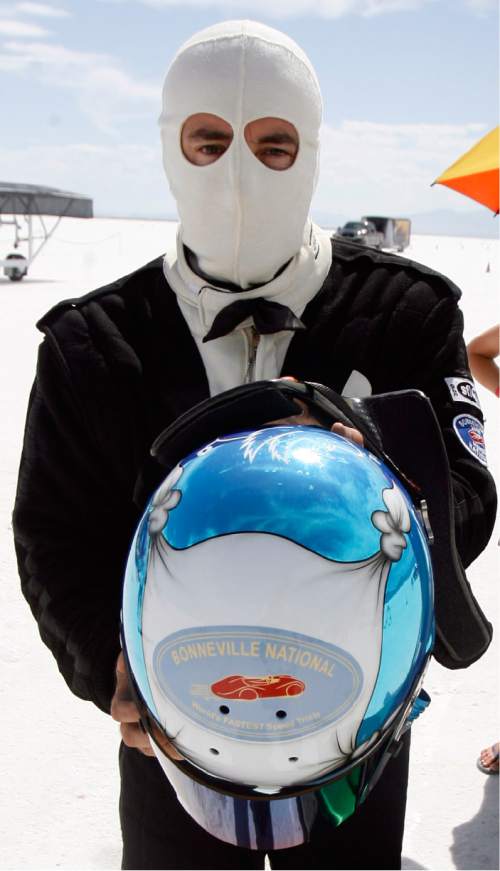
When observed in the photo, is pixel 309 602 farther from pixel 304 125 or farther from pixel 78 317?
pixel 304 125

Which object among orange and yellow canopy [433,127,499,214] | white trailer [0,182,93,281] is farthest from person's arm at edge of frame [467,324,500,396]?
white trailer [0,182,93,281]

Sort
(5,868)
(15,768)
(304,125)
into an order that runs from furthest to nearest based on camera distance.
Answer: (15,768)
(5,868)
(304,125)

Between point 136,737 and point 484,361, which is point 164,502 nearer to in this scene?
point 136,737

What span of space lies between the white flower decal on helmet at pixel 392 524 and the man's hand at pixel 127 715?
51cm

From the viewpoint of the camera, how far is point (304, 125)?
160 centimetres

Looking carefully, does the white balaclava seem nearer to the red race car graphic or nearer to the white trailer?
the red race car graphic

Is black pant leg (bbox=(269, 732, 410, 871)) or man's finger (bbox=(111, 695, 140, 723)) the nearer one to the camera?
man's finger (bbox=(111, 695, 140, 723))

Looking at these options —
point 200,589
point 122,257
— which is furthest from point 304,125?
point 122,257

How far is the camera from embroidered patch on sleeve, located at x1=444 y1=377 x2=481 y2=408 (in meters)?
1.61

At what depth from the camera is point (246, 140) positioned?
5.19 ft

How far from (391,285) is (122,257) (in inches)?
995

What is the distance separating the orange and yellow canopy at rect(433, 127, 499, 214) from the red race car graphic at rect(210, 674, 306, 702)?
173 inches

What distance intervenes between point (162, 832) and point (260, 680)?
666 millimetres

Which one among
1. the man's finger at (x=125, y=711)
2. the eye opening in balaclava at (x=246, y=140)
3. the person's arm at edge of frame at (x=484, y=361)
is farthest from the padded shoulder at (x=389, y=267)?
the person's arm at edge of frame at (x=484, y=361)
